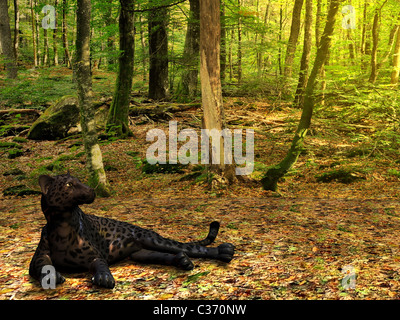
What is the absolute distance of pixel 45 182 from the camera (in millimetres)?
3074

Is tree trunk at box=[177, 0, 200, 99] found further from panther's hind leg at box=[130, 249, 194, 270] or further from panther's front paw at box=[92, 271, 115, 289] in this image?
panther's front paw at box=[92, 271, 115, 289]

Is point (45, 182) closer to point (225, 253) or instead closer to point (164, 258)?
point (164, 258)

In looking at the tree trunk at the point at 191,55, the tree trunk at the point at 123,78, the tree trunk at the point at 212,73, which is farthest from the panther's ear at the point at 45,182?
the tree trunk at the point at 191,55

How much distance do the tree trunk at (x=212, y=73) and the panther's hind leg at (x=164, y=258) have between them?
5.70 metres

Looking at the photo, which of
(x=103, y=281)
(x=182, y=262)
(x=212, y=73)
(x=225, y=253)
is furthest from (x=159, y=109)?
(x=103, y=281)

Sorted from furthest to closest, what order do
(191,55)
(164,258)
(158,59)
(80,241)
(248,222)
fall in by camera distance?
1. (158,59)
2. (191,55)
3. (248,222)
4. (164,258)
5. (80,241)

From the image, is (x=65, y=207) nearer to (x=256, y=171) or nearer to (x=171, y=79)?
(x=256, y=171)

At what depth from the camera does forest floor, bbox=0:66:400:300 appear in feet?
10.5

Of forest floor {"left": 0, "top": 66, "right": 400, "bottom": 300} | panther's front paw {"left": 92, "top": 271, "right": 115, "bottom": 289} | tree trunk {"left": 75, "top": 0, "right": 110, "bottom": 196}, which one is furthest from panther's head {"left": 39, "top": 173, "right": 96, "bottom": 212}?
tree trunk {"left": 75, "top": 0, "right": 110, "bottom": 196}

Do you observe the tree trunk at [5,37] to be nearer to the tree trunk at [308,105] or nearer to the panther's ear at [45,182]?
the tree trunk at [308,105]

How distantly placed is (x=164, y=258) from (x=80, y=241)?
2.97ft

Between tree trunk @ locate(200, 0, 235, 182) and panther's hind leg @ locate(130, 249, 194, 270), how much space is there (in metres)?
5.70

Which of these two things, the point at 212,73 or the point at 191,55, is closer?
the point at 212,73

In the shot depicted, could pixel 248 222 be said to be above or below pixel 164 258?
below
